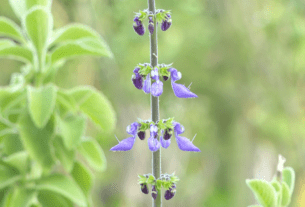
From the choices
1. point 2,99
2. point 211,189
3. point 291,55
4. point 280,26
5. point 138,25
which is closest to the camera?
point 138,25

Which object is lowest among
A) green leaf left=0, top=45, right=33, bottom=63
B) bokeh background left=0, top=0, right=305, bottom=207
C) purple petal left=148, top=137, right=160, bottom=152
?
purple petal left=148, top=137, right=160, bottom=152

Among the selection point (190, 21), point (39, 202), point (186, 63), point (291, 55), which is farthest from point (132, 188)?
point (39, 202)

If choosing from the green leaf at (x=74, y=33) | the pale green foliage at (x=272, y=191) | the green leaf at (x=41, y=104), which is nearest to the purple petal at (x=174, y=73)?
the pale green foliage at (x=272, y=191)

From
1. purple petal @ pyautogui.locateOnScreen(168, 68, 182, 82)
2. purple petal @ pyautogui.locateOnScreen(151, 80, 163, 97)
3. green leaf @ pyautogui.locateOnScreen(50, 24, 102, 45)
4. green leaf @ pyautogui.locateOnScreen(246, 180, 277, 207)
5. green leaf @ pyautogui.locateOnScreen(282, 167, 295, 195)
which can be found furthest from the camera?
green leaf @ pyautogui.locateOnScreen(50, 24, 102, 45)

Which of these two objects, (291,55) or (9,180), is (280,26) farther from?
(9,180)

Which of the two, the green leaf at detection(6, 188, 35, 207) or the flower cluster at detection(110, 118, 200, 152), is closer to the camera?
the flower cluster at detection(110, 118, 200, 152)

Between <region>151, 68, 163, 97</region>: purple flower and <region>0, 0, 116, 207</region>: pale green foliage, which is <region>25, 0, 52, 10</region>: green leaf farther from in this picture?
<region>151, 68, 163, 97</region>: purple flower

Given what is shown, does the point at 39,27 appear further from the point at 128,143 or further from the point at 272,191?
the point at 272,191

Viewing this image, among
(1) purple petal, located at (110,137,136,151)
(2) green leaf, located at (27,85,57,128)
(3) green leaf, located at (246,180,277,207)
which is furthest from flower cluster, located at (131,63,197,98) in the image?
(2) green leaf, located at (27,85,57,128)
